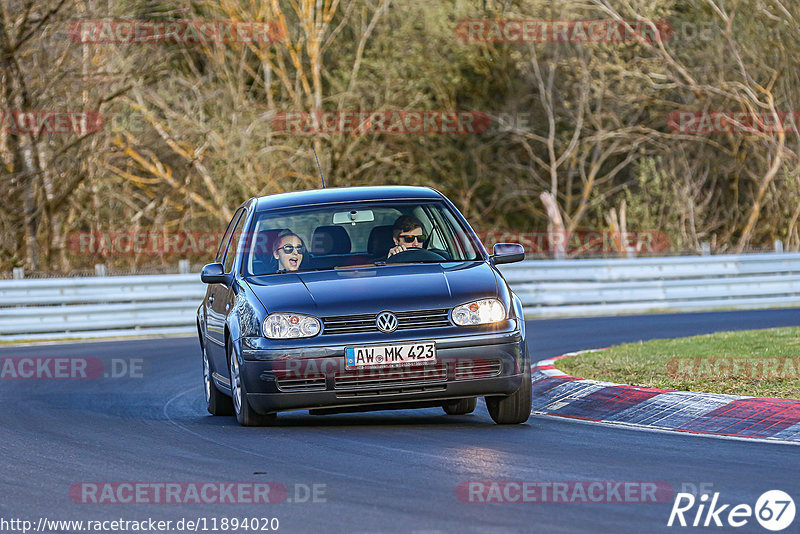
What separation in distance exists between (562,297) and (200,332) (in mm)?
12019

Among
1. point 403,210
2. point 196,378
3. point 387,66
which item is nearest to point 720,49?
point 387,66

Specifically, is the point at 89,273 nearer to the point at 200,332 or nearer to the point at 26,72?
the point at 26,72

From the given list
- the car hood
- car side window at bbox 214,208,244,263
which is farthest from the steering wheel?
car side window at bbox 214,208,244,263

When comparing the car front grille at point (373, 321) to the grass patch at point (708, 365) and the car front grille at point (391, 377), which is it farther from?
the grass patch at point (708, 365)

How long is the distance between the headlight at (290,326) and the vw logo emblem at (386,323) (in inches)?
15.5

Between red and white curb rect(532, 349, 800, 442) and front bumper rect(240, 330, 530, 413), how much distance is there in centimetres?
115

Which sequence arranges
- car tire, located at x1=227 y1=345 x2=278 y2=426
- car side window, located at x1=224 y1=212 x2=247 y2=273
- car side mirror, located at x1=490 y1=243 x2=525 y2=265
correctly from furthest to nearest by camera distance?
1. car side window, located at x1=224 y1=212 x2=247 y2=273
2. car side mirror, located at x1=490 y1=243 x2=525 y2=265
3. car tire, located at x1=227 y1=345 x2=278 y2=426

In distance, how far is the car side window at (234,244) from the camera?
10.6 meters

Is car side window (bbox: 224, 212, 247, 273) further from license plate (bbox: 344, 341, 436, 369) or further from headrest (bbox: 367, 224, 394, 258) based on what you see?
license plate (bbox: 344, 341, 436, 369)

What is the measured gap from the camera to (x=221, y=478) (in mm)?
7270

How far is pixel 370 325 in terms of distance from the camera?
884 centimetres

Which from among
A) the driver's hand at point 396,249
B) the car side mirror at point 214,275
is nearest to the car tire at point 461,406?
the driver's hand at point 396,249

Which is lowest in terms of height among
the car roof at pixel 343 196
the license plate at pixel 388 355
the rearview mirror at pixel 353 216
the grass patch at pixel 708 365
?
the grass patch at pixel 708 365

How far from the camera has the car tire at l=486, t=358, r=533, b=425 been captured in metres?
9.24
